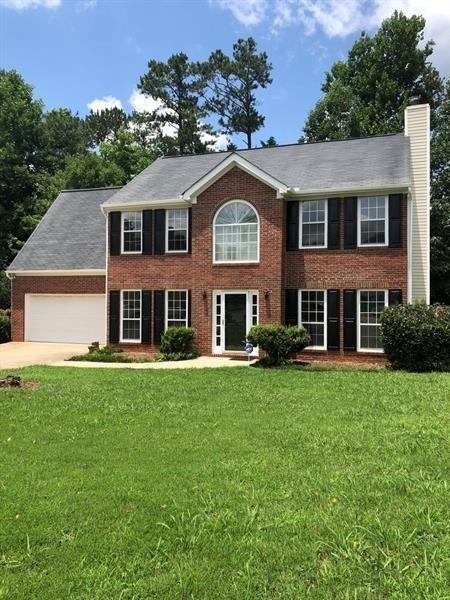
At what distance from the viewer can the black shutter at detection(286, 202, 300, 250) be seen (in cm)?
1728

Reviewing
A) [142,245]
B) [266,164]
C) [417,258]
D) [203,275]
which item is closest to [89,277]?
[142,245]

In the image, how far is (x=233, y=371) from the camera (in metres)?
13.8

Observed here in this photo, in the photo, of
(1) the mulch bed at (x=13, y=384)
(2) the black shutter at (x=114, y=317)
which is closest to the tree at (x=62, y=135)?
(2) the black shutter at (x=114, y=317)

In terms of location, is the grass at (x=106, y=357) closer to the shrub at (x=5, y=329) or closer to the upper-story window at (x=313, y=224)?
the upper-story window at (x=313, y=224)

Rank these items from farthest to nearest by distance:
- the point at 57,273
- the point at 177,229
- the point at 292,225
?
the point at 57,273 < the point at 177,229 < the point at 292,225

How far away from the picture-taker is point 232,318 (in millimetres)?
17719

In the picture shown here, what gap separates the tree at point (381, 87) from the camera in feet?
103

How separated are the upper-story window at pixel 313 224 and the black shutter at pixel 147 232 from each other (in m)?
5.40

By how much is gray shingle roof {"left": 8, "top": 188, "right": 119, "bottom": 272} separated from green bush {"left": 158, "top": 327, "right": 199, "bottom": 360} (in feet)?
18.5

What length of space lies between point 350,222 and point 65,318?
41.1 feet

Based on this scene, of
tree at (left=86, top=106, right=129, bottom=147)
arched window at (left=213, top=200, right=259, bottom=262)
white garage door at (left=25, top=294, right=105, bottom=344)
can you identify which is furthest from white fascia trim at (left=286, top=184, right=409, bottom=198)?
tree at (left=86, top=106, right=129, bottom=147)

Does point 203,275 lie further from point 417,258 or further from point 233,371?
point 417,258

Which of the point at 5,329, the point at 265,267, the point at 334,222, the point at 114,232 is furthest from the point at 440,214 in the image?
the point at 5,329

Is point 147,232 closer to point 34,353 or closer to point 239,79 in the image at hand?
point 34,353
